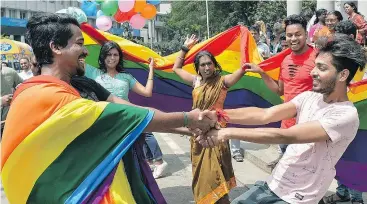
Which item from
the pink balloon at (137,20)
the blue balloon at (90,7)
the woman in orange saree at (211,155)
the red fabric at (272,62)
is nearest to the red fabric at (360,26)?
the red fabric at (272,62)

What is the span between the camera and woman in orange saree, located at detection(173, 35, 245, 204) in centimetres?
457

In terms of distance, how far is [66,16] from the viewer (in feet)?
8.13

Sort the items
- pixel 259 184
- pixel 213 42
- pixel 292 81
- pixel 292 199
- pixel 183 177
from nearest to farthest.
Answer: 1. pixel 292 199
2. pixel 259 184
3. pixel 292 81
4. pixel 213 42
5. pixel 183 177

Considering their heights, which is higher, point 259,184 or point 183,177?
point 259,184

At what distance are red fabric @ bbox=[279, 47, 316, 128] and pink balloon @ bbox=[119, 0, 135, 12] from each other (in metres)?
5.47

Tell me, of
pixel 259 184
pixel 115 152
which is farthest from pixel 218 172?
pixel 115 152

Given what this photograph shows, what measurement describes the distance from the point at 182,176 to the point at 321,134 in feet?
13.3

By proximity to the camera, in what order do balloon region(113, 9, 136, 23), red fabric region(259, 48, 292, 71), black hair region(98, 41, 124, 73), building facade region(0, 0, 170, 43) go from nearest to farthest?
1. red fabric region(259, 48, 292, 71)
2. black hair region(98, 41, 124, 73)
3. balloon region(113, 9, 136, 23)
4. building facade region(0, 0, 170, 43)

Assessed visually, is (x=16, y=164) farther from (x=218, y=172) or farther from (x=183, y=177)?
(x=183, y=177)

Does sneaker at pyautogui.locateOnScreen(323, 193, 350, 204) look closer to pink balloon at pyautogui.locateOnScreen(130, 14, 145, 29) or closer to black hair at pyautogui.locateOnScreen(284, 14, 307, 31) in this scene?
black hair at pyautogui.locateOnScreen(284, 14, 307, 31)

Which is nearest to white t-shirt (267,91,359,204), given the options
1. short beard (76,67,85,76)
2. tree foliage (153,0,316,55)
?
short beard (76,67,85,76)

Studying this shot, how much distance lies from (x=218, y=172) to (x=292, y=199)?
1881mm

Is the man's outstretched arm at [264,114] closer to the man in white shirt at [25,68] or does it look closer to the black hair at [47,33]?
the black hair at [47,33]

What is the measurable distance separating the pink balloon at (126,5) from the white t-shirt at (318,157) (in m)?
7.13
